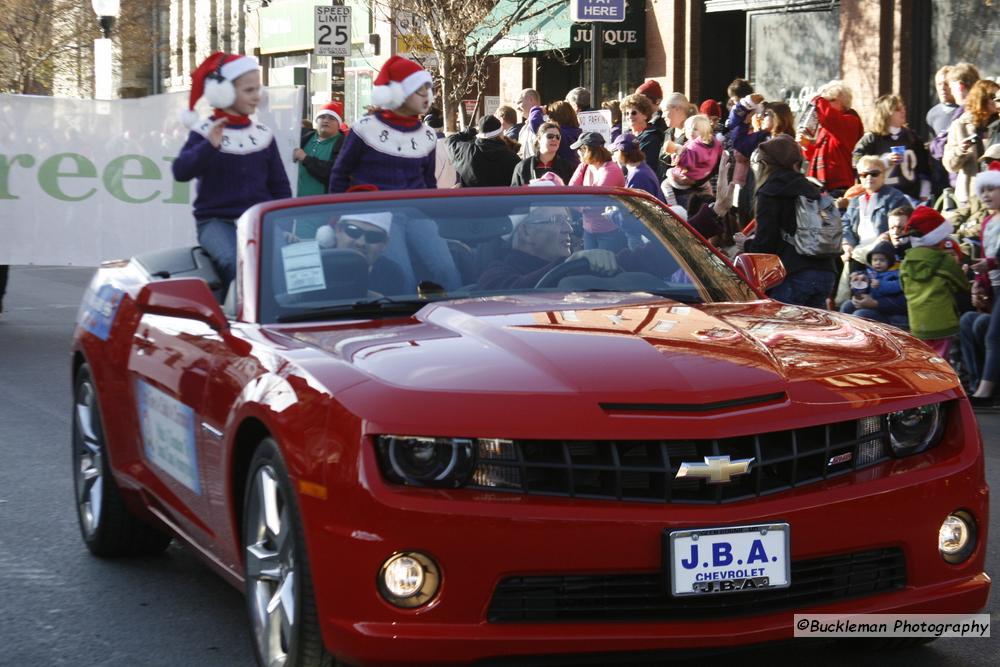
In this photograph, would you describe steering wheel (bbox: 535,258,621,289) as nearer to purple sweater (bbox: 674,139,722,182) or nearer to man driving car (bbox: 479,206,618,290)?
man driving car (bbox: 479,206,618,290)

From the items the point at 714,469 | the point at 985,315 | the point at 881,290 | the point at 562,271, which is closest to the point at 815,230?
the point at 881,290

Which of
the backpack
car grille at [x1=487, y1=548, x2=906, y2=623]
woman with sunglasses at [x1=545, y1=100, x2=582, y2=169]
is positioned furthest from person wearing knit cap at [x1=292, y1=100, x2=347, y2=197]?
car grille at [x1=487, y1=548, x2=906, y2=623]

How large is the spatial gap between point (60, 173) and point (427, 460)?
41.4 ft

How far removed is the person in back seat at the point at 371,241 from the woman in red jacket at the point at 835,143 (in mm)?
10048

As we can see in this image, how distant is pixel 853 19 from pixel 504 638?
65.6 ft

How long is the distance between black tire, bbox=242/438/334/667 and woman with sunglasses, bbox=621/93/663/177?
1147 centimetres

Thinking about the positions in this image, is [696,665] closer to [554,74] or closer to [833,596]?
[833,596]

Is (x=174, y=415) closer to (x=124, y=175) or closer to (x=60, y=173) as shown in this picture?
(x=60, y=173)

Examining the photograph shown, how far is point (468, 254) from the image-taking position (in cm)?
553

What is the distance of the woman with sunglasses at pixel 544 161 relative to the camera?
14852 millimetres

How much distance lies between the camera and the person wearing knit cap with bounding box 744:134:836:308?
11.5 meters

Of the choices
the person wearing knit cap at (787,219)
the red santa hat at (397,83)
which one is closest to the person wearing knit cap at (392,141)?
the red santa hat at (397,83)

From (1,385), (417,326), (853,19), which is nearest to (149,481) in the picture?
(417,326)

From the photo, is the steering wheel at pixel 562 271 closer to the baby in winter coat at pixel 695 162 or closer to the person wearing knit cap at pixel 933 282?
the person wearing knit cap at pixel 933 282
